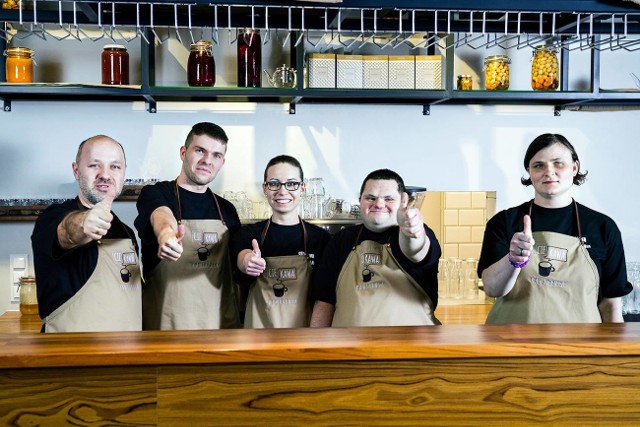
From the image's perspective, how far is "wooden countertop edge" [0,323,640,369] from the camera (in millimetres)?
1888

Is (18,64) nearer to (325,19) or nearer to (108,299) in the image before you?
(108,299)

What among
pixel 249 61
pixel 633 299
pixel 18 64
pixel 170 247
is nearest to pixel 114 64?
pixel 18 64

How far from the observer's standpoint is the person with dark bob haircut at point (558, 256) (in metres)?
2.78

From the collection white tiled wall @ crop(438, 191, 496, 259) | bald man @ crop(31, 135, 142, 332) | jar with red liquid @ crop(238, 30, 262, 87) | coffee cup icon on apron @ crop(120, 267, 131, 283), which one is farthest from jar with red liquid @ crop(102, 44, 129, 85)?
white tiled wall @ crop(438, 191, 496, 259)

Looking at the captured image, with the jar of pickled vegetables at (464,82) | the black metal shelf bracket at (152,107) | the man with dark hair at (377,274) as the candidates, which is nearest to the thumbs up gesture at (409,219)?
the man with dark hair at (377,274)

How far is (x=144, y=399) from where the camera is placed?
1.92 metres

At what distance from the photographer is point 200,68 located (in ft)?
12.8

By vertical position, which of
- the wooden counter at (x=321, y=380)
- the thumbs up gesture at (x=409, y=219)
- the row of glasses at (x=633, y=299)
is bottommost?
the row of glasses at (x=633, y=299)

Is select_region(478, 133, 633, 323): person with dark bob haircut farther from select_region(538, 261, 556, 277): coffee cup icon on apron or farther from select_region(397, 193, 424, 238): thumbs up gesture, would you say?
select_region(397, 193, 424, 238): thumbs up gesture

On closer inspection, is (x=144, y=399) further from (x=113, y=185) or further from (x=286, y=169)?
(x=286, y=169)

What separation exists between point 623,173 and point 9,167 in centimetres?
336

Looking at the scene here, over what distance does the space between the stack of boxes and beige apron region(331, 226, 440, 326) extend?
4.06 ft

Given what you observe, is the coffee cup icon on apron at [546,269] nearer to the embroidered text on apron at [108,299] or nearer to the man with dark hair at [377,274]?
the man with dark hair at [377,274]

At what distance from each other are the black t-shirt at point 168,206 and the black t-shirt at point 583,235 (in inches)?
41.6
